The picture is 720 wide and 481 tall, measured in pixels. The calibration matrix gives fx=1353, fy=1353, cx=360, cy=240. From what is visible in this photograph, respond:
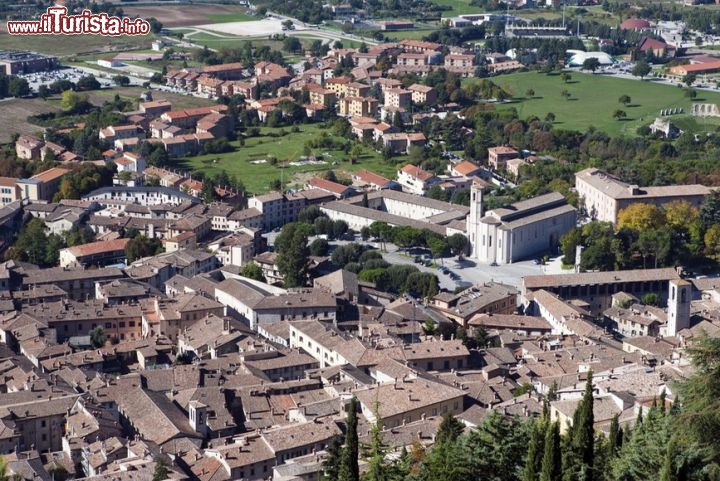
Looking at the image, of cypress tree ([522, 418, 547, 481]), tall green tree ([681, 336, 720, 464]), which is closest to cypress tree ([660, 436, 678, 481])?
tall green tree ([681, 336, 720, 464])

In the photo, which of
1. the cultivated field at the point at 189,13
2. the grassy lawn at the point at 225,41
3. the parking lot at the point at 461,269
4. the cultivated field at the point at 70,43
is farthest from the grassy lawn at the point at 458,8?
the parking lot at the point at 461,269

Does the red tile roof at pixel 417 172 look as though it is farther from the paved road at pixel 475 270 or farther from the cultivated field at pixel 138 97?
the cultivated field at pixel 138 97

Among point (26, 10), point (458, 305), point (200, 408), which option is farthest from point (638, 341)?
point (26, 10)

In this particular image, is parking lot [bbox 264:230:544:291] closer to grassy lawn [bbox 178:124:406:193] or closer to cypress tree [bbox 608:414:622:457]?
grassy lawn [bbox 178:124:406:193]

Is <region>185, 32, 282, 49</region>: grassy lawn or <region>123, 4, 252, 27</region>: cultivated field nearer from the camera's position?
<region>185, 32, 282, 49</region>: grassy lawn

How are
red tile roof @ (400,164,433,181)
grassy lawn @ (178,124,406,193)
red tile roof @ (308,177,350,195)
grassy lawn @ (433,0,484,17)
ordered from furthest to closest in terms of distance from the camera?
grassy lawn @ (433,0,484,17) < grassy lawn @ (178,124,406,193) < red tile roof @ (400,164,433,181) < red tile roof @ (308,177,350,195)

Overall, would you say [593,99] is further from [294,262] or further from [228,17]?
[228,17]

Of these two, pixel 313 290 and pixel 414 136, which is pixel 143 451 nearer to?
pixel 313 290
